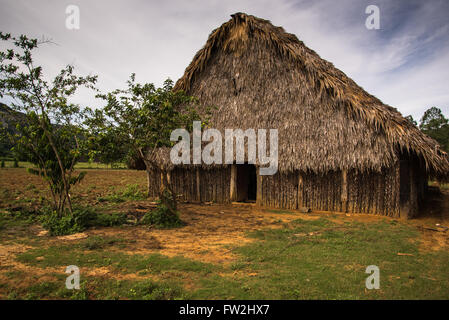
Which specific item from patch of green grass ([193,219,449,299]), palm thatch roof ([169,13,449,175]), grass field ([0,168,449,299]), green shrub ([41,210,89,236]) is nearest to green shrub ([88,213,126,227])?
green shrub ([41,210,89,236])

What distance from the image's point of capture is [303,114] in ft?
29.9

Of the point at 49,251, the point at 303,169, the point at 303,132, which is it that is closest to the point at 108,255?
the point at 49,251

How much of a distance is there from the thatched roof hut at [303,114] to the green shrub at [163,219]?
3823 millimetres

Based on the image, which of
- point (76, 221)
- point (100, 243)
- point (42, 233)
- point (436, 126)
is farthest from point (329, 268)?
point (436, 126)

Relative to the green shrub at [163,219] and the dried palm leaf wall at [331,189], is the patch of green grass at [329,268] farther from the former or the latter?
the green shrub at [163,219]

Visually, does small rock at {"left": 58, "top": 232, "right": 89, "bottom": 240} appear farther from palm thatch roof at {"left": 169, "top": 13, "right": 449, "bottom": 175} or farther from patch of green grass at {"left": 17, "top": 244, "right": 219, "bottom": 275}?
palm thatch roof at {"left": 169, "top": 13, "right": 449, "bottom": 175}

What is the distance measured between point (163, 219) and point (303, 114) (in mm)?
5707

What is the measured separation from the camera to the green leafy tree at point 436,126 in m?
21.0

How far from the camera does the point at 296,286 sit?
344 cm

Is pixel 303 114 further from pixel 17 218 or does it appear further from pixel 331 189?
pixel 17 218

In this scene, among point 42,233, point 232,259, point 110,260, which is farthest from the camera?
point 42,233
